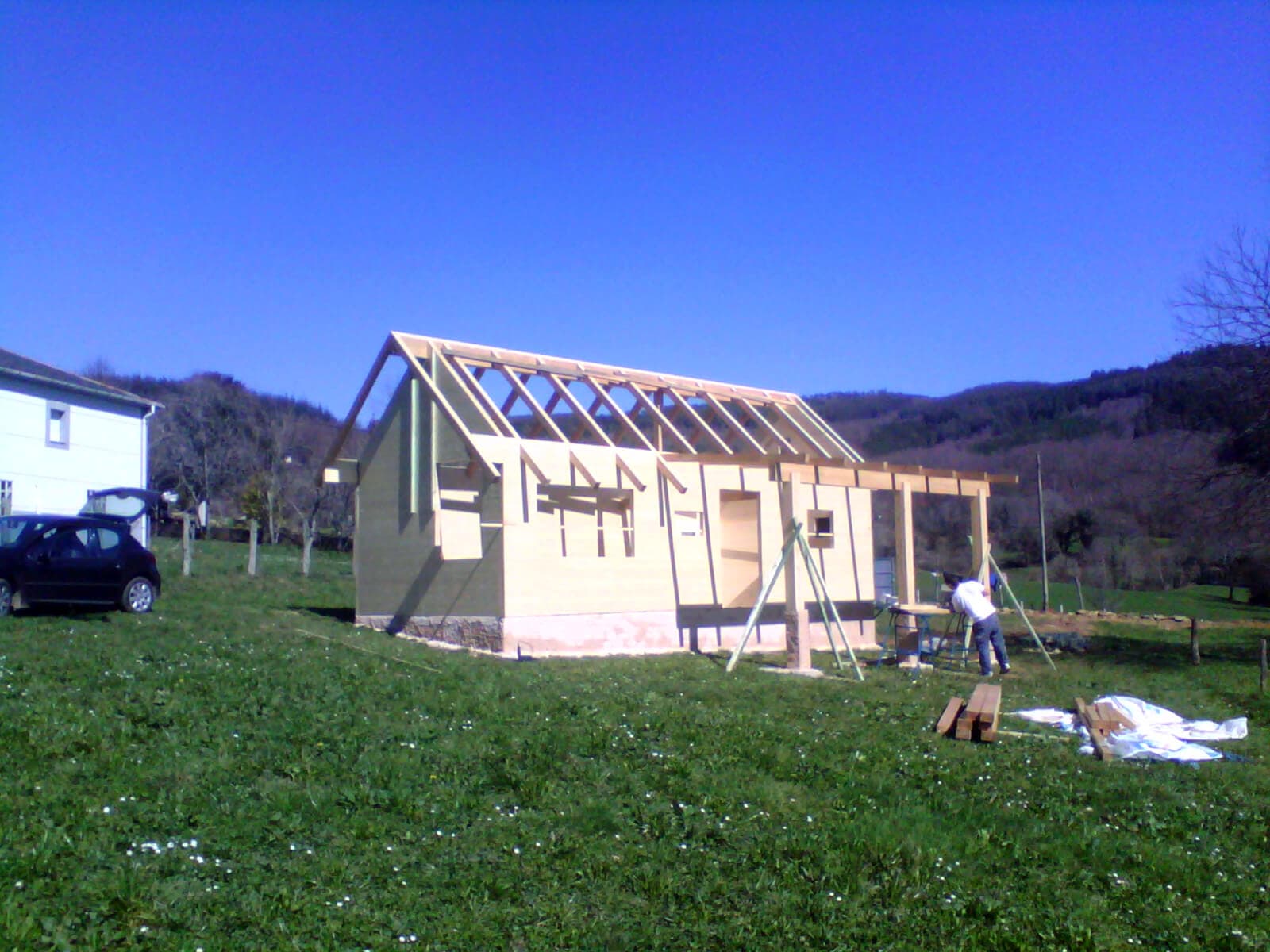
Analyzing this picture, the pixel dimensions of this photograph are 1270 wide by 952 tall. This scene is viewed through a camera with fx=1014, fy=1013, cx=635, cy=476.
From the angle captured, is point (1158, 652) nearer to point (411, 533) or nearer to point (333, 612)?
point (411, 533)

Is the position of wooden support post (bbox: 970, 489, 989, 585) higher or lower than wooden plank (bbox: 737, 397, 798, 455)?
lower

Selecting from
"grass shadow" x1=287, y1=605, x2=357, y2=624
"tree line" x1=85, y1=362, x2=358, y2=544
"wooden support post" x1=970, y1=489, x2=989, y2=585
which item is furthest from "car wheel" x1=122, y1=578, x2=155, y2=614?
"tree line" x1=85, y1=362, x2=358, y2=544

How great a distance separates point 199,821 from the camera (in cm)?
552

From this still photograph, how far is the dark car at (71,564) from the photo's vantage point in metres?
14.1

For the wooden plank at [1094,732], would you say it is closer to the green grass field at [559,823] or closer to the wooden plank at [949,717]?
A: the green grass field at [559,823]

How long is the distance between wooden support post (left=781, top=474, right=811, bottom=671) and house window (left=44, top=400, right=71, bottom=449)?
18888 millimetres

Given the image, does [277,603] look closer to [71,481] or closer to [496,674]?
[71,481]

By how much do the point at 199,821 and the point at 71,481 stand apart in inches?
893

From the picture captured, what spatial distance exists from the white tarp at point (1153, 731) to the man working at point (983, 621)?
2988mm

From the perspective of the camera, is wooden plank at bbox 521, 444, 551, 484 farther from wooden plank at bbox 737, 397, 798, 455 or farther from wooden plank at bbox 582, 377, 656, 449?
wooden plank at bbox 737, 397, 798, 455

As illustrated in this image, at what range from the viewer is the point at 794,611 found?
14.4 meters

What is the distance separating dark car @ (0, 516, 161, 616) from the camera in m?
14.1

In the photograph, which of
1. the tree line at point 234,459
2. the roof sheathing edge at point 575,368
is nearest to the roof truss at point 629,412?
the roof sheathing edge at point 575,368

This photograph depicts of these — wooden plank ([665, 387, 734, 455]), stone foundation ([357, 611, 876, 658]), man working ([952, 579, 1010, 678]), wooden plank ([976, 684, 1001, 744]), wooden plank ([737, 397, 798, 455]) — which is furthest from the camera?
wooden plank ([737, 397, 798, 455])
